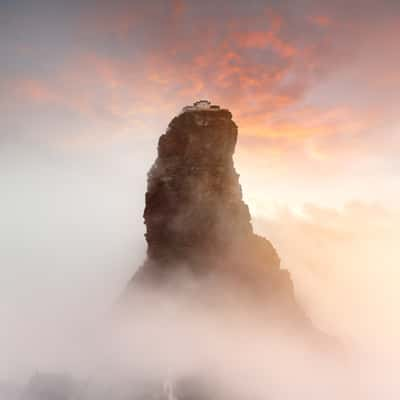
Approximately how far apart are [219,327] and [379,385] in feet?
118

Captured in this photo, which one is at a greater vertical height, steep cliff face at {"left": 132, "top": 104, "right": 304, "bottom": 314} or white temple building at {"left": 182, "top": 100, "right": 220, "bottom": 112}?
white temple building at {"left": 182, "top": 100, "right": 220, "bottom": 112}

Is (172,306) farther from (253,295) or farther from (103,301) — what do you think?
(103,301)

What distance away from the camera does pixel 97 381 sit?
50031 mm

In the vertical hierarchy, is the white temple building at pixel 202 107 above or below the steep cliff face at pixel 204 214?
above

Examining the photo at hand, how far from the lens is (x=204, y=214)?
62000 millimetres

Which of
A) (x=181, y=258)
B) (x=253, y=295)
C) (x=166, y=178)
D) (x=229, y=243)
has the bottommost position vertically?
(x=253, y=295)

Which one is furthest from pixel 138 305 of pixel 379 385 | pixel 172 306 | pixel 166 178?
pixel 379 385

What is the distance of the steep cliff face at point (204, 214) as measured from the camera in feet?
202

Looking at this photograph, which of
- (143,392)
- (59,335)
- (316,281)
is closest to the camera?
(143,392)

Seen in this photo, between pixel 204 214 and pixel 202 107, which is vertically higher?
pixel 202 107

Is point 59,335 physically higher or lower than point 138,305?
lower

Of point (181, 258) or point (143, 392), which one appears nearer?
point (143, 392)

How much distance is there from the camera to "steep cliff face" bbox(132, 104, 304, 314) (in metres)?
61.6

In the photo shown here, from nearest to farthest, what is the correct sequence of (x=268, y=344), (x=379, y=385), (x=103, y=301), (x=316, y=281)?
(x=268, y=344), (x=379, y=385), (x=103, y=301), (x=316, y=281)
